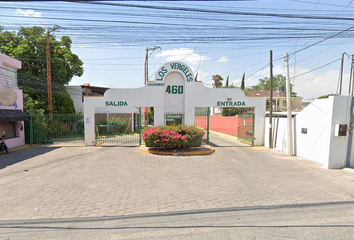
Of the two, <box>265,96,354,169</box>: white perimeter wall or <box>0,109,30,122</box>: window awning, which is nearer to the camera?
<box>265,96,354,169</box>: white perimeter wall

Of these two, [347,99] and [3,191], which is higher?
[347,99]

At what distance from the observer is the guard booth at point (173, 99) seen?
13.8 metres

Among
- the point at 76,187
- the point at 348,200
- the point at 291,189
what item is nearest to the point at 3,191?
the point at 76,187

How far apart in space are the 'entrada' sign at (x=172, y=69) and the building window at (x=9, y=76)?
10143 mm

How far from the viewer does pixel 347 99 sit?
8.12 meters

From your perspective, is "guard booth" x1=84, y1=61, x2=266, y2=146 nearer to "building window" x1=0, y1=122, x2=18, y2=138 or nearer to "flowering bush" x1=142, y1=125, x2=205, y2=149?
"flowering bush" x1=142, y1=125, x2=205, y2=149

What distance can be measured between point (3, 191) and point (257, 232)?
21.7 ft

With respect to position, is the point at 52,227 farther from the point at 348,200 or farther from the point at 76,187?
the point at 348,200

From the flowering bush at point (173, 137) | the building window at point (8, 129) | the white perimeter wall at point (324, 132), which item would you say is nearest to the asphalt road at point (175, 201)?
the white perimeter wall at point (324, 132)

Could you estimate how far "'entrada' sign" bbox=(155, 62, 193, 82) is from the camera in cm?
1380

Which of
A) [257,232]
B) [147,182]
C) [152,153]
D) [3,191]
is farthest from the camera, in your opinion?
[152,153]

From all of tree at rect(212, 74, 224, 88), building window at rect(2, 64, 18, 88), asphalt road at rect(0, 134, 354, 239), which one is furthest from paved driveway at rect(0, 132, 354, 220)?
tree at rect(212, 74, 224, 88)

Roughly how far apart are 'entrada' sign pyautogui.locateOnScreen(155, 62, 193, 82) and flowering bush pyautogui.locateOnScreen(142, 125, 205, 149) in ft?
13.2

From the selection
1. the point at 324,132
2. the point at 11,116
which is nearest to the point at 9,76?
the point at 11,116
